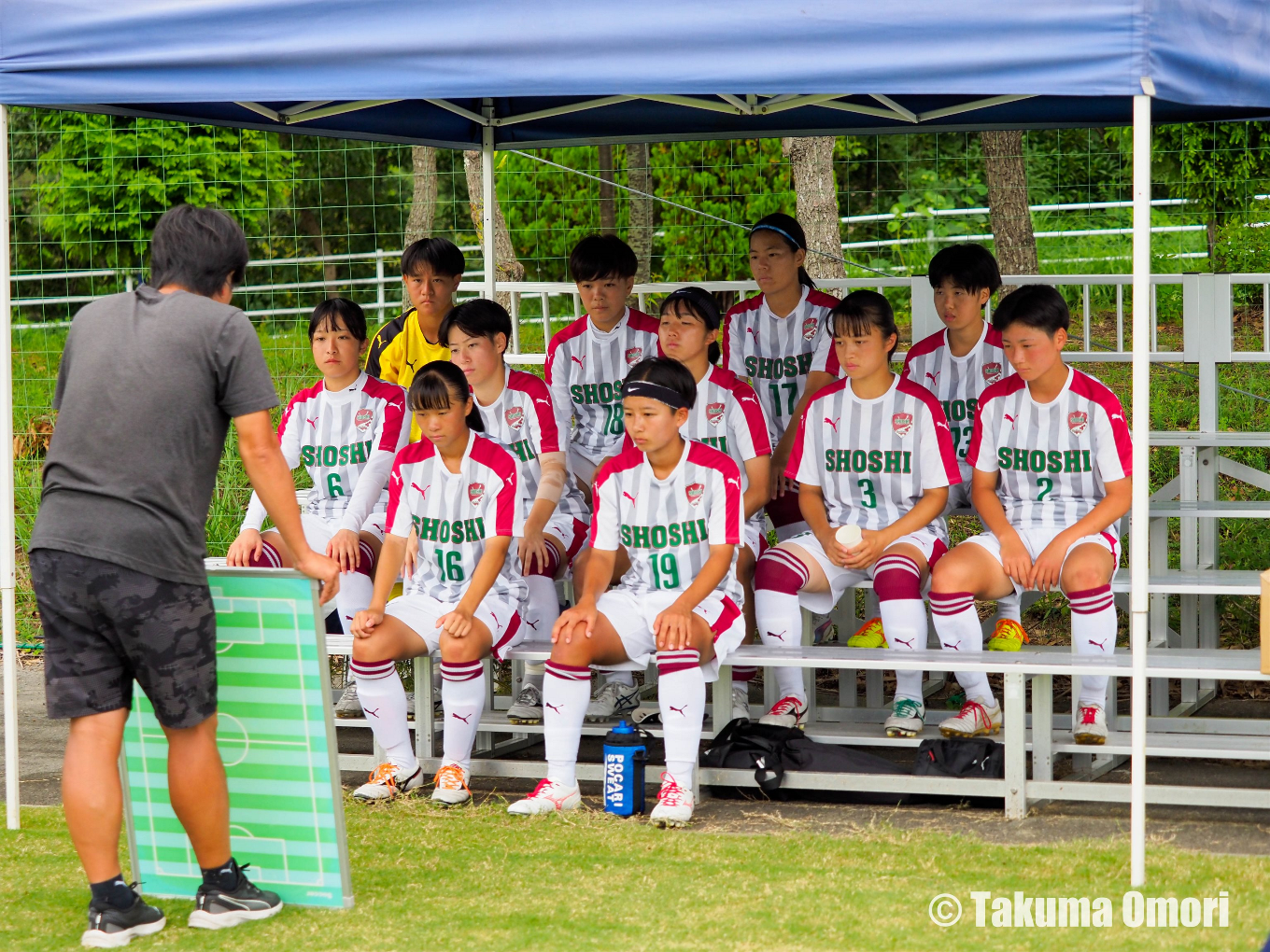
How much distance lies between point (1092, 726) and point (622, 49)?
8.07ft

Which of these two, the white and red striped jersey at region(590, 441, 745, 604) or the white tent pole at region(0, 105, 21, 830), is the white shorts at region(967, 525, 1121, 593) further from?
the white tent pole at region(0, 105, 21, 830)

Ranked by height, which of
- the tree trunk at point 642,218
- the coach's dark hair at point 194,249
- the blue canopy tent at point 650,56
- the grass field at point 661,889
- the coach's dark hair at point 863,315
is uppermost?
the tree trunk at point 642,218

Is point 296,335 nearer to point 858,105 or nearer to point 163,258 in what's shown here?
point 858,105

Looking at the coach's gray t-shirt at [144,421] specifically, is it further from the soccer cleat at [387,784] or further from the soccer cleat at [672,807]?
the soccer cleat at [672,807]

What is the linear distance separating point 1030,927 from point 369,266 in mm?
17106

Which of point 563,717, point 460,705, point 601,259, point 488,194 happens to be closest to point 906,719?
point 563,717

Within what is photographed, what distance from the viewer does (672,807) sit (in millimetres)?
4199

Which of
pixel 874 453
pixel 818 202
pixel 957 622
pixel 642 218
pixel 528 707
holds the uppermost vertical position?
pixel 642 218

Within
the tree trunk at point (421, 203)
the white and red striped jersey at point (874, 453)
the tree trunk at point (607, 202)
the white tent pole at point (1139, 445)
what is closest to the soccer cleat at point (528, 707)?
the white and red striped jersey at point (874, 453)

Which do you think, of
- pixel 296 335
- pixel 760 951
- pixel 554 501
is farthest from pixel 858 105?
pixel 296 335

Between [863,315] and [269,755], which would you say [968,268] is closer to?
[863,315]

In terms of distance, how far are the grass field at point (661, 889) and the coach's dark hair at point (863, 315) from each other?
5.51 feet

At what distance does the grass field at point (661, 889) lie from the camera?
324 cm

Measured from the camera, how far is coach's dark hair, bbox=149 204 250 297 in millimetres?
3309
